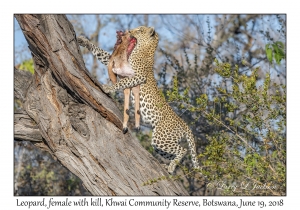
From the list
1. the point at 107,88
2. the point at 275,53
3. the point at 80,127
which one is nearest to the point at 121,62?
the point at 107,88

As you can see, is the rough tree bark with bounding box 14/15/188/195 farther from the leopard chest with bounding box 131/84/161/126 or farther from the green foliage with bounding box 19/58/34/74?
the green foliage with bounding box 19/58/34/74

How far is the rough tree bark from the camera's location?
5.93m

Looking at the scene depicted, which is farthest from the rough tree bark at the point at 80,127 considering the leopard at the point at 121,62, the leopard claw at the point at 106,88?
the leopard at the point at 121,62

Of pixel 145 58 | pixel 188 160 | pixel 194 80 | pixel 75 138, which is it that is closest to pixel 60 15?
pixel 75 138

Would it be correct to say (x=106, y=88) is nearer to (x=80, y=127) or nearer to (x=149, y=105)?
(x=80, y=127)

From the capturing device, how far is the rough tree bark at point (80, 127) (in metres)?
5.93

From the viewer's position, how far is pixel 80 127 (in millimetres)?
6035

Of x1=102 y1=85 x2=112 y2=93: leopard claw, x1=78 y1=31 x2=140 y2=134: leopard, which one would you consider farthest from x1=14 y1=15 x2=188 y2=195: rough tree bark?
x1=78 y1=31 x2=140 y2=134: leopard

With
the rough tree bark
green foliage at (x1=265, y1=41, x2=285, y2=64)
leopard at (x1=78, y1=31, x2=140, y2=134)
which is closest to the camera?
green foliage at (x1=265, y1=41, x2=285, y2=64)

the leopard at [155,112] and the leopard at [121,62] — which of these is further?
the leopard at [155,112]

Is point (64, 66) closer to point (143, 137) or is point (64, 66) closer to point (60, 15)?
point (60, 15)

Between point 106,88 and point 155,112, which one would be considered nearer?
point 106,88

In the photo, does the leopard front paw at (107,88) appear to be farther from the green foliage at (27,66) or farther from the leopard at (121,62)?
the green foliage at (27,66)
